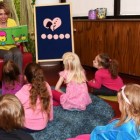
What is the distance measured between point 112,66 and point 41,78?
1217 millimetres

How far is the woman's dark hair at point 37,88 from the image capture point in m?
2.25

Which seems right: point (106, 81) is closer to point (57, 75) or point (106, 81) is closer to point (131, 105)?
point (57, 75)

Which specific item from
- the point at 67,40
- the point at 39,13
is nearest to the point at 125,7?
the point at 67,40

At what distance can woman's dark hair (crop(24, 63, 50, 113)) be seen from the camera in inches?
88.6

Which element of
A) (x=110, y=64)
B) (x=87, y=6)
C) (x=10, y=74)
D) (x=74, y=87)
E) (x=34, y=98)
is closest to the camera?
(x=34, y=98)

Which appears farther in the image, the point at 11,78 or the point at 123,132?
the point at 11,78

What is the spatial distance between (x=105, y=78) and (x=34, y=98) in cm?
134

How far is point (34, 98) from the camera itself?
2.24 metres

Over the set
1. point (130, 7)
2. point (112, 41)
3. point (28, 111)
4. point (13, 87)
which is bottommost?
point (28, 111)

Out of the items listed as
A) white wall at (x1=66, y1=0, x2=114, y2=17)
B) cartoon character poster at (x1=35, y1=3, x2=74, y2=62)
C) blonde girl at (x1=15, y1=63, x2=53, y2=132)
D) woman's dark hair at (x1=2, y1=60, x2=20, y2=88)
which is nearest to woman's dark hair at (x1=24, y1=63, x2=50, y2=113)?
blonde girl at (x1=15, y1=63, x2=53, y2=132)

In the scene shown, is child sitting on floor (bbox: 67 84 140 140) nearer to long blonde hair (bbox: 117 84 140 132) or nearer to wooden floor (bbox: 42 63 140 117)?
long blonde hair (bbox: 117 84 140 132)

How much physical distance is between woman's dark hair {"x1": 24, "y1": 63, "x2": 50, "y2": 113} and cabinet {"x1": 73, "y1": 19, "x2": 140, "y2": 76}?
2055 millimetres

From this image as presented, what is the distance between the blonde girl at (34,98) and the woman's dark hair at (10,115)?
615mm

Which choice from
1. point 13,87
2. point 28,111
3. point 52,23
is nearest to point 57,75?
point 52,23
